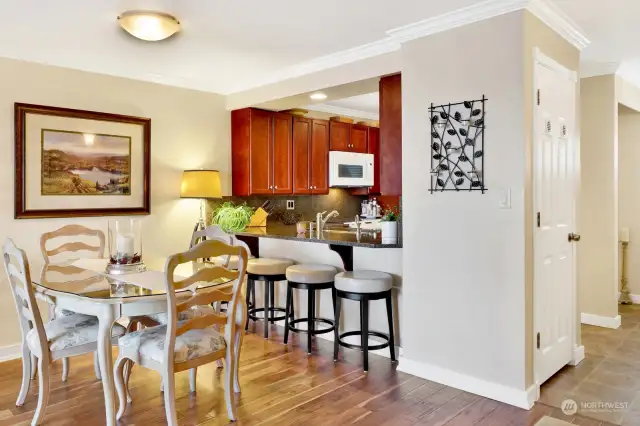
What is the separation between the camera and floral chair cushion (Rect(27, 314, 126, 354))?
2.69 metres

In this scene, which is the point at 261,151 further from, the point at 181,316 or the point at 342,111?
the point at 181,316

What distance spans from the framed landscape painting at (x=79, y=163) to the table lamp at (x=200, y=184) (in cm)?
35

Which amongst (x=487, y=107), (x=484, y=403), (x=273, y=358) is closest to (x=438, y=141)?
(x=487, y=107)

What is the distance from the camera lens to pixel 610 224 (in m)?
4.53

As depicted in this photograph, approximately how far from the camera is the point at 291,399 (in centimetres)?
298

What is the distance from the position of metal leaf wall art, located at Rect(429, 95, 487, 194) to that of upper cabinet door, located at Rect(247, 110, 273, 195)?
248 cm

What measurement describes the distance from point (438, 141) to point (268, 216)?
10.2 feet

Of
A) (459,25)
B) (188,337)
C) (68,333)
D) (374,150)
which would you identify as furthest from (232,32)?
(374,150)

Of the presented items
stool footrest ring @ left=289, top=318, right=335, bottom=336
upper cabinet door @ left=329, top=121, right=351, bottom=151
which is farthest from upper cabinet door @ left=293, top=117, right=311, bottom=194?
stool footrest ring @ left=289, top=318, right=335, bottom=336

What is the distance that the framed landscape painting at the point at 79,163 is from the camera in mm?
3900

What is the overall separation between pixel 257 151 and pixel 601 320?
3.74 m

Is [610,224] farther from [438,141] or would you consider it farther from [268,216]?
[268,216]

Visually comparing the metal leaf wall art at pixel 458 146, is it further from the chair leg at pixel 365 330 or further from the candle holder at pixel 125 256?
the candle holder at pixel 125 256

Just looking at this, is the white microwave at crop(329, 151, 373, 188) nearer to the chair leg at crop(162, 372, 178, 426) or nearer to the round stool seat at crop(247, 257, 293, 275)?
the round stool seat at crop(247, 257, 293, 275)
